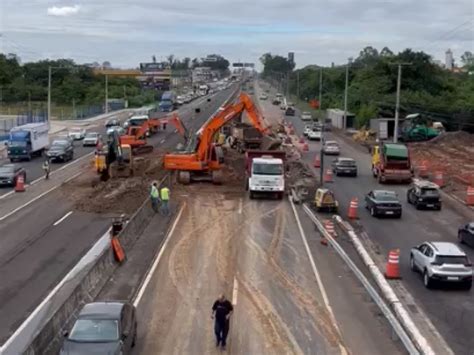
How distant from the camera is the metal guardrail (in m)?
21.1

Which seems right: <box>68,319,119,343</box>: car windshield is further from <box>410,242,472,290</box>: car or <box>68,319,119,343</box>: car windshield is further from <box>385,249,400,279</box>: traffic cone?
<box>385,249,400,279</box>: traffic cone

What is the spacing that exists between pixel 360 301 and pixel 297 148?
5401 centimetres

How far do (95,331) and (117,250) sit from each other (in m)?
11.8

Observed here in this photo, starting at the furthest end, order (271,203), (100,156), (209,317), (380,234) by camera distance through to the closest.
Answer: (100,156), (271,203), (380,234), (209,317)

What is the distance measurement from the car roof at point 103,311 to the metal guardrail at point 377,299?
6.88 m

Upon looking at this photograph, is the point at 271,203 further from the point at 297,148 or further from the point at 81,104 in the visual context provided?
the point at 81,104

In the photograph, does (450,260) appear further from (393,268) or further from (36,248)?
(36,248)

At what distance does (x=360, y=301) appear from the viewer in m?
26.0

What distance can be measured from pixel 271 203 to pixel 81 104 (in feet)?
394

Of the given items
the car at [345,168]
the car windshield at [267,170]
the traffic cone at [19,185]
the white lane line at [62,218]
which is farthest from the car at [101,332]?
the car at [345,168]

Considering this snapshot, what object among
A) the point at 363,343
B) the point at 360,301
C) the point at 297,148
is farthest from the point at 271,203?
the point at 297,148

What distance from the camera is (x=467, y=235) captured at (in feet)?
119

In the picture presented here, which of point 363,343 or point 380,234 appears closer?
point 363,343

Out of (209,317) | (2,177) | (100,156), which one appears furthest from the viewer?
(100,156)
